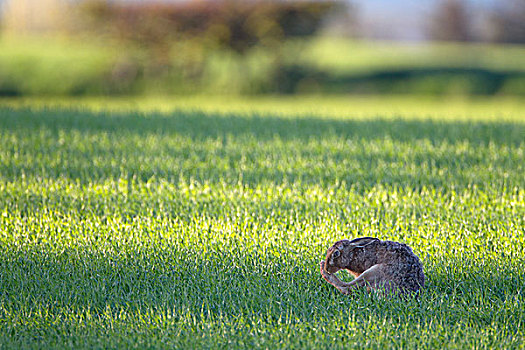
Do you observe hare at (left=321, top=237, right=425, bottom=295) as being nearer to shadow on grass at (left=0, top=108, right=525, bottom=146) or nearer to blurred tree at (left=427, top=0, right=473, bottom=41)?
shadow on grass at (left=0, top=108, right=525, bottom=146)

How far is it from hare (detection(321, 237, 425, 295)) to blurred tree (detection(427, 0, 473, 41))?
28551mm

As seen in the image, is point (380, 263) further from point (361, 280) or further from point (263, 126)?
point (263, 126)

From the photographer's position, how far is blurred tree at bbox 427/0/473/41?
28.6m

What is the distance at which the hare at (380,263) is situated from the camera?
8.50ft

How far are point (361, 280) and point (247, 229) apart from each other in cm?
104

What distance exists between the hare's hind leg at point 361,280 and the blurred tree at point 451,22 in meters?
28.6

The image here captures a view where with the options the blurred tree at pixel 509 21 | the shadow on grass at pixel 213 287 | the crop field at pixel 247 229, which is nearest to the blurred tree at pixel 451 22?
the blurred tree at pixel 509 21

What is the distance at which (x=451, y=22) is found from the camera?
28.9 m

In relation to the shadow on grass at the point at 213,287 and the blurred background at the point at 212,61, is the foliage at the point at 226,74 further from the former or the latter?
the shadow on grass at the point at 213,287

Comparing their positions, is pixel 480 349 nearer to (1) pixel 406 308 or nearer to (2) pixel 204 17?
(1) pixel 406 308

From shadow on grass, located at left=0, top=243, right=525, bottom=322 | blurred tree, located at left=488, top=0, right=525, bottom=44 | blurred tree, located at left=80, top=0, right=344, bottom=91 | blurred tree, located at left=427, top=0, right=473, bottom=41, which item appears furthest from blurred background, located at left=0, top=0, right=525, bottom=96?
blurred tree, located at left=427, top=0, right=473, bottom=41

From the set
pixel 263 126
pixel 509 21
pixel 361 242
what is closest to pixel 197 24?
pixel 263 126

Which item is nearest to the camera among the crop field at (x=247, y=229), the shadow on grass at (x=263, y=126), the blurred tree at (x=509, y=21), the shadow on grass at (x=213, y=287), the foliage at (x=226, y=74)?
the crop field at (x=247, y=229)

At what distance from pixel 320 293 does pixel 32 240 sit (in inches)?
67.4
